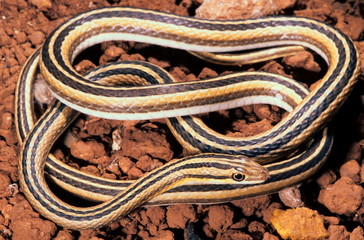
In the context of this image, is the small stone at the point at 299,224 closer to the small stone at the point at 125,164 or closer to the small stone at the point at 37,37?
the small stone at the point at 125,164

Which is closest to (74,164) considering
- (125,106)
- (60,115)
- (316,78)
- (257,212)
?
(60,115)

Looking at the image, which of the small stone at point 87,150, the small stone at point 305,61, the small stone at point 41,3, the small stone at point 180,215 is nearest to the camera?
the small stone at point 180,215

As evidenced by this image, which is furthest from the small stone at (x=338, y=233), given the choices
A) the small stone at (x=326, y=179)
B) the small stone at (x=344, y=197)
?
the small stone at (x=326, y=179)

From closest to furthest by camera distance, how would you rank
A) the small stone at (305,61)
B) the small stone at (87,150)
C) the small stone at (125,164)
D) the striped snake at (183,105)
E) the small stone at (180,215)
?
1. the striped snake at (183,105)
2. the small stone at (180,215)
3. the small stone at (125,164)
4. the small stone at (87,150)
5. the small stone at (305,61)

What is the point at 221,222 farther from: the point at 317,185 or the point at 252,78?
the point at 252,78

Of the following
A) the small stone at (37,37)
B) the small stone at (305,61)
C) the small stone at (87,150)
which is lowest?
the small stone at (87,150)

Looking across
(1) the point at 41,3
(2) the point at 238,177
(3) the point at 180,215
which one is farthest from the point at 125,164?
(1) the point at 41,3

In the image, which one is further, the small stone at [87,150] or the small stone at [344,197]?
the small stone at [87,150]
